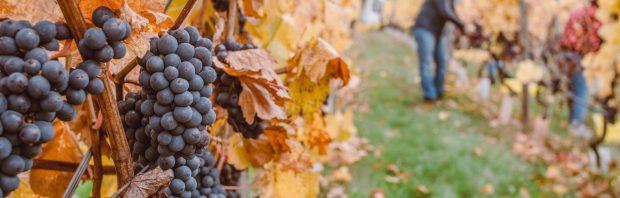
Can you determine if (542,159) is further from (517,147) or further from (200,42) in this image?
(200,42)

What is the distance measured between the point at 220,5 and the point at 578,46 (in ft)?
15.1

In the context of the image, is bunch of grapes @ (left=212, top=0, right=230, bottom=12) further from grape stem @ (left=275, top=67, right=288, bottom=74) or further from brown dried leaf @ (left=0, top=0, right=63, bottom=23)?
brown dried leaf @ (left=0, top=0, right=63, bottom=23)

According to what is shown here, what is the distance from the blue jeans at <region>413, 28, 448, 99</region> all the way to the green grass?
0.84 ft

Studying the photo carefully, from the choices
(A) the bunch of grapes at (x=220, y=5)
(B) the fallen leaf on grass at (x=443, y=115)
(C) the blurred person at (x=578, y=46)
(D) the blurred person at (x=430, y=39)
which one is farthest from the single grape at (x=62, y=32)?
(D) the blurred person at (x=430, y=39)

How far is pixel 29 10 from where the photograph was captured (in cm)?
63

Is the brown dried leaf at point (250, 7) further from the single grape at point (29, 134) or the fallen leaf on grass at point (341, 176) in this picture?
the fallen leaf on grass at point (341, 176)

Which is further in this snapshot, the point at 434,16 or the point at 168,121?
the point at 434,16

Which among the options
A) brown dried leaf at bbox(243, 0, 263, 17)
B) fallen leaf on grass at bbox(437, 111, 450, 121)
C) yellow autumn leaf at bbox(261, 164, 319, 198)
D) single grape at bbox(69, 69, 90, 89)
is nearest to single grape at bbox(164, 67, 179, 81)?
single grape at bbox(69, 69, 90, 89)

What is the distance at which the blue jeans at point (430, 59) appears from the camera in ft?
21.3

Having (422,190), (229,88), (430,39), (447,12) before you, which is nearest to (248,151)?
(229,88)

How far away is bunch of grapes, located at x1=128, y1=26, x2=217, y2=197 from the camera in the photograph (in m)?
0.64

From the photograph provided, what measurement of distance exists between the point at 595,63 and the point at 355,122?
2.65 metres

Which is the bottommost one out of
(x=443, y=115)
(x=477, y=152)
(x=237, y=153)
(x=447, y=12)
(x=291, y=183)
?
(x=443, y=115)

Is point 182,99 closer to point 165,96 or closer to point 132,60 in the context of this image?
point 165,96
